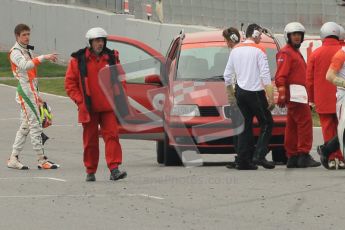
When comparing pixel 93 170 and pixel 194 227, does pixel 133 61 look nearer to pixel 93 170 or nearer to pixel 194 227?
pixel 93 170

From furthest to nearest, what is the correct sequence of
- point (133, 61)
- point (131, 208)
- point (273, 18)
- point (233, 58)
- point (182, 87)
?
point (273, 18), point (133, 61), point (182, 87), point (233, 58), point (131, 208)

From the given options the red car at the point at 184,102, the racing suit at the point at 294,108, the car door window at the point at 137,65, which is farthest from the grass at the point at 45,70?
the racing suit at the point at 294,108

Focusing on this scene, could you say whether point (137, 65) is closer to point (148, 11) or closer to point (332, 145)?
point (332, 145)

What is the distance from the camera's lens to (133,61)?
19188mm

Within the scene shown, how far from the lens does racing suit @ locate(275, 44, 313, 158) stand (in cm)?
1625

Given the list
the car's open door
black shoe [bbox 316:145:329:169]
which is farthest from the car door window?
black shoe [bbox 316:145:329:169]

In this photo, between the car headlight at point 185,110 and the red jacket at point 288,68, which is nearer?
the red jacket at point 288,68

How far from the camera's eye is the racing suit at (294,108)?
1625cm

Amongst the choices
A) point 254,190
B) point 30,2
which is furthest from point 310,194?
point 30,2

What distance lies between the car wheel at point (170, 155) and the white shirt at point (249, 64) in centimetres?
175

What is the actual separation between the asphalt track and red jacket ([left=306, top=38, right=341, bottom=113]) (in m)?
0.77

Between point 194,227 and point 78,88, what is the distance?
13.3 feet

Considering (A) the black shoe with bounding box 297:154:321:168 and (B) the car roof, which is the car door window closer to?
(B) the car roof

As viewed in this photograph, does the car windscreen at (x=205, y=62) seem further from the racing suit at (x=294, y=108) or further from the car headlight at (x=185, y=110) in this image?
the racing suit at (x=294, y=108)
